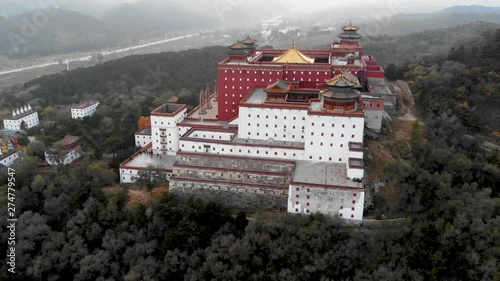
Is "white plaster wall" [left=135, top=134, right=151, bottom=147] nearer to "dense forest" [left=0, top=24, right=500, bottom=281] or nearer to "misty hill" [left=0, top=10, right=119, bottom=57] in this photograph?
"dense forest" [left=0, top=24, right=500, bottom=281]

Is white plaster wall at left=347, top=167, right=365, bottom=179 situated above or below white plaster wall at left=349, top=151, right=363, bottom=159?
below

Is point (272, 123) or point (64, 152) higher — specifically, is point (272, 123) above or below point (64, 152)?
above

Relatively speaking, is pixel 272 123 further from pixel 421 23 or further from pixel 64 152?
pixel 421 23

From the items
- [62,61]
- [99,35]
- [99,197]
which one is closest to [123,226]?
[99,197]

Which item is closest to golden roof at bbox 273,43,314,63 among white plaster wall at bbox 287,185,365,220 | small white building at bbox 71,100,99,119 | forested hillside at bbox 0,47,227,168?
white plaster wall at bbox 287,185,365,220

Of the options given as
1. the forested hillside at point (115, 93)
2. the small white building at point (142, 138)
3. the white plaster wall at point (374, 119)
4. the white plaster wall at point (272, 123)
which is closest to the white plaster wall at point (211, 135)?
the white plaster wall at point (272, 123)

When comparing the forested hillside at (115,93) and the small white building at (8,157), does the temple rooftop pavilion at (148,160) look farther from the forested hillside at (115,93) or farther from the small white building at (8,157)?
the small white building at (8,157)

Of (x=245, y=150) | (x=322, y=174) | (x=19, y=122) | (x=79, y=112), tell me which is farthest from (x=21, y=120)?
(x=322, y=174)
